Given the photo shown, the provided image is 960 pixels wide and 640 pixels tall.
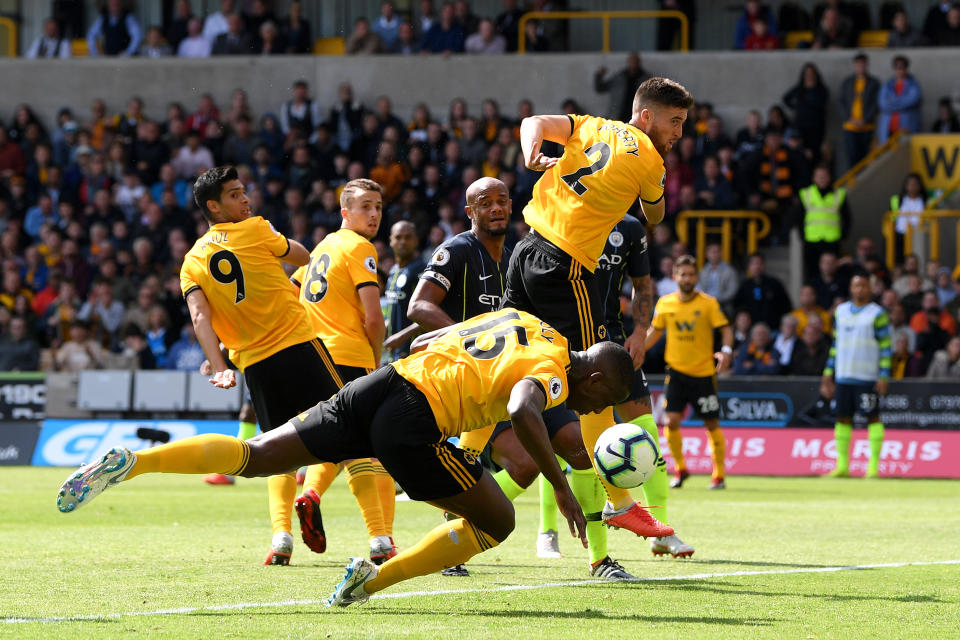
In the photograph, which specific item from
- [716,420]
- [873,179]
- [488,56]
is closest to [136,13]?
[488,56]

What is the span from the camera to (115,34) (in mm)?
28547

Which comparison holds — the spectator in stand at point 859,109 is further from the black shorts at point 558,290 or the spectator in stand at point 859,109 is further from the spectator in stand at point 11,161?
the black shorts at point 558,290

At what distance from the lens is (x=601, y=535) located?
7.76 meters

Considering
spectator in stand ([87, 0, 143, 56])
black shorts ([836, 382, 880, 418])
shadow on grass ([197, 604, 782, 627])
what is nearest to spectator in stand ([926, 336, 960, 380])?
black shorts ([836, 382, 880, 418])

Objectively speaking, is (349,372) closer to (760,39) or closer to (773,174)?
(773,174)

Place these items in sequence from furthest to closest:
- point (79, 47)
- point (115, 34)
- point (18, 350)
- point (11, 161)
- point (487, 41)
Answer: point (79, 47), point (115, 34), point (487, 41), point (11, 161), point (18, 350)

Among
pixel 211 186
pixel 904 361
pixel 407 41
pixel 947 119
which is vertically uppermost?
pixel 407 41

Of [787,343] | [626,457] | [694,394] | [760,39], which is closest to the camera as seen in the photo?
[626,457]

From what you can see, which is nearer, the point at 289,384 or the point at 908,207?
the point at 289,384

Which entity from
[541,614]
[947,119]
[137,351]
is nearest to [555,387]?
[541,614]

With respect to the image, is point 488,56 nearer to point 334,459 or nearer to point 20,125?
point 20,125

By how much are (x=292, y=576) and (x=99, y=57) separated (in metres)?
22.6

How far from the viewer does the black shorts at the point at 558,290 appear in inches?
298

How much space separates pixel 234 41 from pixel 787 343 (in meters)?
12.9
